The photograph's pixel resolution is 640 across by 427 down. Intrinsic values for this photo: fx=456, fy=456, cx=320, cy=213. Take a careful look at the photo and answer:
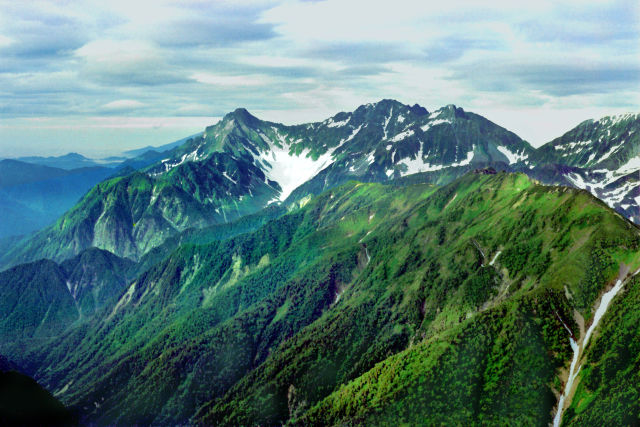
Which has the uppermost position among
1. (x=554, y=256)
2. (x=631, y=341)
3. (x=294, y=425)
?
(x=554, y=256)

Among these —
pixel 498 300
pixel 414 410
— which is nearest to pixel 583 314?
pixel 498 300

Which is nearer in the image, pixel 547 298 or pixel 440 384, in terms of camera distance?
pixel 440 384

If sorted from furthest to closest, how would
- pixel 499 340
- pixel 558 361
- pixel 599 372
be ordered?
pixel 499 340, pixel 558 361, pixel 599 372

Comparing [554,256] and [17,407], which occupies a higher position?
[554,256]


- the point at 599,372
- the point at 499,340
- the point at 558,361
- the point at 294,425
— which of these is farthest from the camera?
the point at 294,425

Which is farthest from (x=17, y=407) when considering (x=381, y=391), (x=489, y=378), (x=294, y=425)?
(x=489, y=378)

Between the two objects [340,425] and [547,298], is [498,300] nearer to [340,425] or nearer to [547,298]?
[547,298]

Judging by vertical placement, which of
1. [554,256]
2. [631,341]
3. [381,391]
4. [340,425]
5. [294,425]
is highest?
[554,256]

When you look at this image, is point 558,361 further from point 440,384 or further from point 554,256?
point 554,256

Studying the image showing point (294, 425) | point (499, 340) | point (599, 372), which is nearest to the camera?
point (599, 372)
